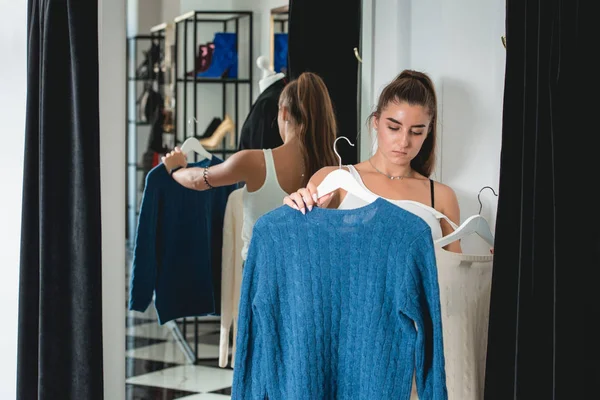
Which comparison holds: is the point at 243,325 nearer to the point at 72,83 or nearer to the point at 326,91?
the point at 326,91

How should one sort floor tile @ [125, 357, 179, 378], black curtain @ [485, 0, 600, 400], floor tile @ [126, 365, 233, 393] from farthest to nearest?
1. floor tile @ [125, 357, 179, 378]
2. floor tile @ [126, 365, 233, 393]
3. black curtain @ [485, 0, 600, 400]

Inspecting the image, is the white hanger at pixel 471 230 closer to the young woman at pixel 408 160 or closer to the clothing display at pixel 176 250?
→ the young woman at pixel 408 160

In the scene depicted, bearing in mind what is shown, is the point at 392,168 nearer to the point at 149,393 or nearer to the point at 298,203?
the point at 298,203

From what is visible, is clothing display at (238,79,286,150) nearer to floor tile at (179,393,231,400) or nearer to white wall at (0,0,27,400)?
floor tile at (179,393,231,400)

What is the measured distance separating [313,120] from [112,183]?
802 millimetres

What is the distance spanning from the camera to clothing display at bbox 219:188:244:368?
8.62 ft

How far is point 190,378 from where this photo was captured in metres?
2.88

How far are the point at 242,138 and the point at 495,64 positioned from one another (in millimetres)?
955

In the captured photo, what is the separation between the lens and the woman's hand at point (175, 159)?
2.70 m

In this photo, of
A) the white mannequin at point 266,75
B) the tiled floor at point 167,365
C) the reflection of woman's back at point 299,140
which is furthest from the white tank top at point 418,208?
the tiled floor at point 167,365

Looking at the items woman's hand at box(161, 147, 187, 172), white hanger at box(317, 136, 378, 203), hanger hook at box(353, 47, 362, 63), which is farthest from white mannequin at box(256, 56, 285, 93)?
white hanger at box(317, 136, 378, 203)

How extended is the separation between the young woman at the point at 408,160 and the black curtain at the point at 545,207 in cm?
34

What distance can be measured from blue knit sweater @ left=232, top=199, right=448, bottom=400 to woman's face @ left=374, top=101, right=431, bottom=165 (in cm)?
37

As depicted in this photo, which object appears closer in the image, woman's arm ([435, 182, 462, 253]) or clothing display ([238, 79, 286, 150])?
woman's arm ([435, 182, 462, 253])
